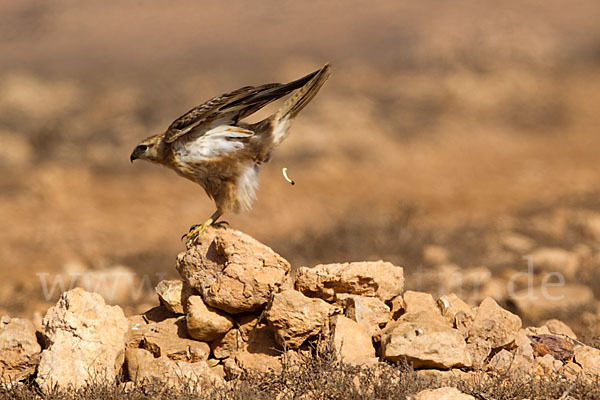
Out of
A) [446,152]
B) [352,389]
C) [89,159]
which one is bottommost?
[352,389]

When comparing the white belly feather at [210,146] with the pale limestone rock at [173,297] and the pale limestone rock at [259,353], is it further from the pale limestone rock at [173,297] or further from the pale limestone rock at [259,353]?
the pale limestone rock at [259,353]

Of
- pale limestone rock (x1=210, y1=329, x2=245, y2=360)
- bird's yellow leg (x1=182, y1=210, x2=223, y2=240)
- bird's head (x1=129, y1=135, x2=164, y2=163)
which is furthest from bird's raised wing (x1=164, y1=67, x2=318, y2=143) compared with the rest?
pale limestone rock (x1=210, y1=329, x2=245, y2=360)

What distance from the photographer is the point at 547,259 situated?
35.3ft

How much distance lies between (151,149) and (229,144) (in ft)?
2.22

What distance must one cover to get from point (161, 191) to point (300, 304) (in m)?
10.9

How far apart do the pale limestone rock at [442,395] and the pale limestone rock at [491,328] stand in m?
1.00

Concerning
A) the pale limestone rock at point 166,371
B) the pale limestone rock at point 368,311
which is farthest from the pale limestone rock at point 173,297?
the pale limestone rock at point 368,311

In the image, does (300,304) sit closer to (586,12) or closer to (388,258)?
(388,258)

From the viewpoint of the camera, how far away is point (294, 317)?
4660 mm

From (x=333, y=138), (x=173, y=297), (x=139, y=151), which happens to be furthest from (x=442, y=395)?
(x=333, y=138)

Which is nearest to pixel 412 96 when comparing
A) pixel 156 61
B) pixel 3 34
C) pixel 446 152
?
pixel 446 152

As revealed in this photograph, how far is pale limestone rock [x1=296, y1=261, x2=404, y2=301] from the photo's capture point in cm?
524

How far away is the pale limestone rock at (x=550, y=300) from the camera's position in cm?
860

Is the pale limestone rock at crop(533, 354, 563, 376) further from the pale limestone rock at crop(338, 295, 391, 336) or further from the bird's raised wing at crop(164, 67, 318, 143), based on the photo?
the bird's raised wing at crop(164, 67, 318, 143)
